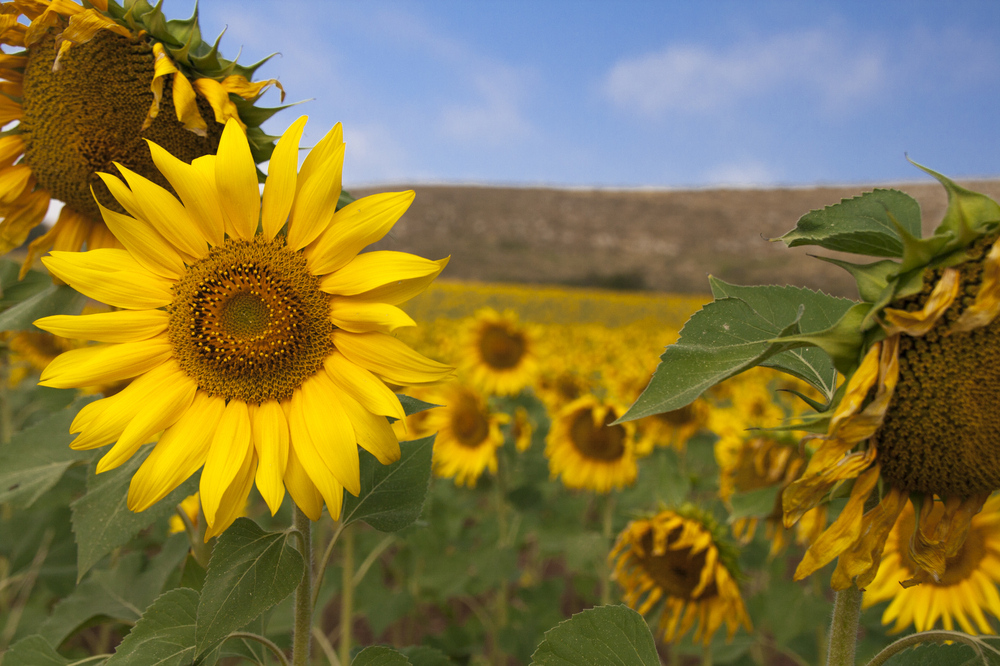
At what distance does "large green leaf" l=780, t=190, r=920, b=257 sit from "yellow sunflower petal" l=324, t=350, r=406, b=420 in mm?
595

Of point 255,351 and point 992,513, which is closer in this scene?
point 255,351

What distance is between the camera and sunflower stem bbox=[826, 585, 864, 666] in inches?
37.4

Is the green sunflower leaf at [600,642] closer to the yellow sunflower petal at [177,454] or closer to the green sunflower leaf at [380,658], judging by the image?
the green sunflower leaf at [380,658]

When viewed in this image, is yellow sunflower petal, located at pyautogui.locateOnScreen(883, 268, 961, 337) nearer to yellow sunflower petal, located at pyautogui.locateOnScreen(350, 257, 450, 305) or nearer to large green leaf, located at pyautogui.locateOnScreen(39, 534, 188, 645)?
yellow sunflower petal, located at pyautogui.locateOnScreen(350, 257, 450, 305)

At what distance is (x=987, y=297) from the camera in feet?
2.30

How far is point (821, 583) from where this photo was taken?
9.74 ft

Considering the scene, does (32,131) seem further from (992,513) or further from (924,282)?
(992,513)

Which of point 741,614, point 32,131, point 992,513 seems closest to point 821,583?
point 741,614

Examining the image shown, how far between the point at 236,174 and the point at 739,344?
0.78 meters

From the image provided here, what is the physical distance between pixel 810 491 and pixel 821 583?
8.60 ft

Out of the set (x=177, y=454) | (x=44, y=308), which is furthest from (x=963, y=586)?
(x=44, y=308)

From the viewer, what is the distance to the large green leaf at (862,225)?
2.63 ft

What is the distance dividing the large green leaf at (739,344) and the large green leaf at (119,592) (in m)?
1.44

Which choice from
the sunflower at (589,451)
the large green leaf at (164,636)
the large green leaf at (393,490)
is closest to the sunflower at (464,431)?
the sunflower at (589,451)
